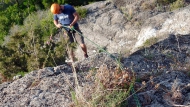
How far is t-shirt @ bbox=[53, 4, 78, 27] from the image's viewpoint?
7.89 m

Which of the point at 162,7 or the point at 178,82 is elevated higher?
the point at 178,82

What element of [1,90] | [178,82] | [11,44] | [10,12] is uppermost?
[178,82]

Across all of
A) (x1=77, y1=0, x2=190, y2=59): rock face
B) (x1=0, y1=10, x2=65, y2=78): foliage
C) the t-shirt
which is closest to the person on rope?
the t-shirt

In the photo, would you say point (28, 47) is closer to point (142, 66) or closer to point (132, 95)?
point (142, 66)

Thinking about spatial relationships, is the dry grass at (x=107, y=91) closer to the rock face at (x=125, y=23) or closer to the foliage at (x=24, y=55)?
the foliage at (x=24, y=55)

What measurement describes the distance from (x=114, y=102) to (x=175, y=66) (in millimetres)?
2200

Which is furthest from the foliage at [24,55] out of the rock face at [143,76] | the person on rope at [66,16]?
the rock face at [143,76]

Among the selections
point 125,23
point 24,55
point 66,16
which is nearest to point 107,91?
point 66,16

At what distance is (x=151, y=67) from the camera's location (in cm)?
590

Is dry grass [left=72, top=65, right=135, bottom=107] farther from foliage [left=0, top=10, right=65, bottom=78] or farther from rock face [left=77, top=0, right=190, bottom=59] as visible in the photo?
rock face [left=77, top=0, right=190, bottom=59]

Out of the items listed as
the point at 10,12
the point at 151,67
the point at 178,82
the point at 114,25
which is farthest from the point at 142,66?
the point at 10,12

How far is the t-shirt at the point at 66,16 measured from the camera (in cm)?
789

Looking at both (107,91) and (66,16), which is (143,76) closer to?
(107,91)

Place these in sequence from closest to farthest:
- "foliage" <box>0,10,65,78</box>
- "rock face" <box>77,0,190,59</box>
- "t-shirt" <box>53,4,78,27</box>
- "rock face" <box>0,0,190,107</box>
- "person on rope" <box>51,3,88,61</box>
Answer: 1. "rock face" <box>0,0,190,107</box>
2. "person on rope" <box>51,3,88,61</box>
3. "t-shirt" <box>53,4,78,27</box>
4. "foliage" <box>0,10,65,78</box>
5. "rock face" <box>77,0,190,59</box>
